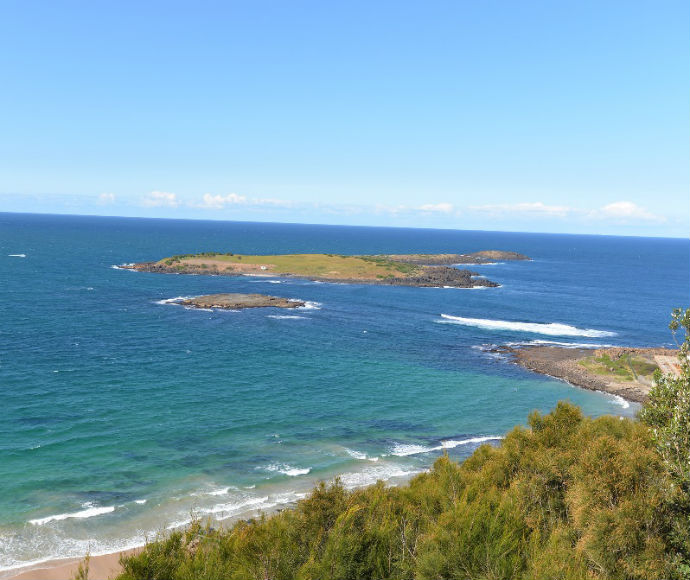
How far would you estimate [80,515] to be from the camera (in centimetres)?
3325

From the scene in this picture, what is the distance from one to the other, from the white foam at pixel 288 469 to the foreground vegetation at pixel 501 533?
17.1m

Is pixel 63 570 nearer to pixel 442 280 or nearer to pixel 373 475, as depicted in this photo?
pixel 373 475

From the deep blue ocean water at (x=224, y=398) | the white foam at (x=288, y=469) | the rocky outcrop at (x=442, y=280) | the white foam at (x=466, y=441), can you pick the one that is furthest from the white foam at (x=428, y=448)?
the rocky outcrop at (x=442, y=280)

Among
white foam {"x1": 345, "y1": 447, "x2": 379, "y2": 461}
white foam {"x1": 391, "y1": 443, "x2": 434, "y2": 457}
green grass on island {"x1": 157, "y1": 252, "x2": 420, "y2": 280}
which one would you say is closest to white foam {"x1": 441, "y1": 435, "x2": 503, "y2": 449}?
white foam {"x1": 391, "y1": 443, "x2": 434, "y2": 457}

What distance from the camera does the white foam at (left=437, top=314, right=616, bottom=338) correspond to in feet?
330

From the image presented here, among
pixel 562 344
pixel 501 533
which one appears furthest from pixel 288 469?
pixel 562 344

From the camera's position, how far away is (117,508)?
34375mm

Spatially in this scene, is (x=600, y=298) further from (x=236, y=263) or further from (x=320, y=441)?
(x=320, y=441)

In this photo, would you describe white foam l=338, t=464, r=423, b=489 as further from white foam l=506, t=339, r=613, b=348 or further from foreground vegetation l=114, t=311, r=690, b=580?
white foam l=506, t=339, r=613, b=348

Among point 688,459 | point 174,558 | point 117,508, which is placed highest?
point 688,459

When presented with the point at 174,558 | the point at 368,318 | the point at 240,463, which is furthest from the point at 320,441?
the point at 368,318

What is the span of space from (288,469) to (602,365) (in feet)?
179

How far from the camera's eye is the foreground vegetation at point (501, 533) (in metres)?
17.8

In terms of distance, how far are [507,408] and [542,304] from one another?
80.6 m
